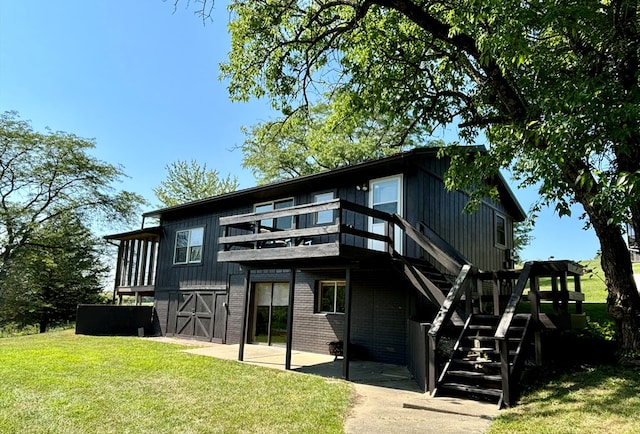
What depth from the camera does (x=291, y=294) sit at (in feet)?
29.5

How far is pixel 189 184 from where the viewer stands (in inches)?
1217

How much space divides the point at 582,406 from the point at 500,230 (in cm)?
961

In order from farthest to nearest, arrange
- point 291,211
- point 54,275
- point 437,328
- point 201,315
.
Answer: point 54,275 → point 201,315 → point 291,211 → point 437,328

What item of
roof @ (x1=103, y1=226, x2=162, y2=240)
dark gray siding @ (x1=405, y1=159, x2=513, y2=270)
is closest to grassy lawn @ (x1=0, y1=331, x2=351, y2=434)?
dark gray siding @ (x1=405, y1=159, x2=513, y2=270)

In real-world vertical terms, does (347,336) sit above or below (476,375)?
above

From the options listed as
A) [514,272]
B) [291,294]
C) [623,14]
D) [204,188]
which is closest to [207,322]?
[291,294]

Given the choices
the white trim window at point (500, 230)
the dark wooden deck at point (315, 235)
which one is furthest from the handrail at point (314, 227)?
the white trim window at point (500, 230)

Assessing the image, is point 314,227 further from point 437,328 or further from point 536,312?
point 536,312

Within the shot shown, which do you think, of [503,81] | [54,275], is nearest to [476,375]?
[503,81]

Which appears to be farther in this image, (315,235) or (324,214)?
(324,214)

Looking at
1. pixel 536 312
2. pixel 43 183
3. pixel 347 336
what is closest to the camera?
pixel 536 312

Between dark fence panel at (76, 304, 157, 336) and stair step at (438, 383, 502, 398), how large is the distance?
12845 millimetres

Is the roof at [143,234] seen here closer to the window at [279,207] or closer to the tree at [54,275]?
the window at [279,207]

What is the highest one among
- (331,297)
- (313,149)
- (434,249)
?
(313,149)
